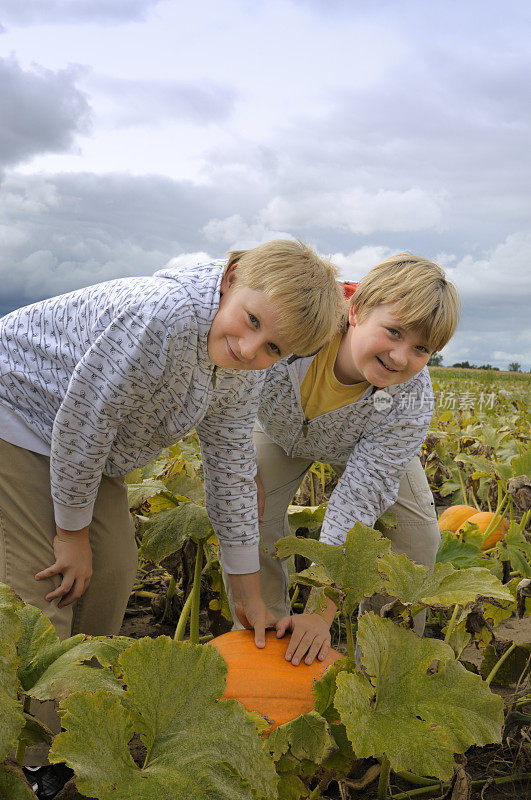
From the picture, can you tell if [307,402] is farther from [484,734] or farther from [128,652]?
[128,652]

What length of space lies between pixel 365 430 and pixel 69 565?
1074 millimetres

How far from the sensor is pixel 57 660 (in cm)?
107

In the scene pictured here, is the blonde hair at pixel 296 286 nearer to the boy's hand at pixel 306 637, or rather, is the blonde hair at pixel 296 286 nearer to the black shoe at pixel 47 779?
the boy's hand at pixel 306 637

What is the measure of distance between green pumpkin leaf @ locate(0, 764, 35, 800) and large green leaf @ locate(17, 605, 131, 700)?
10cm

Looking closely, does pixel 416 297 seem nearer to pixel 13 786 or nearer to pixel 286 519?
pixel 286 519

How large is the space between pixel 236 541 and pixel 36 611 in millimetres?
980

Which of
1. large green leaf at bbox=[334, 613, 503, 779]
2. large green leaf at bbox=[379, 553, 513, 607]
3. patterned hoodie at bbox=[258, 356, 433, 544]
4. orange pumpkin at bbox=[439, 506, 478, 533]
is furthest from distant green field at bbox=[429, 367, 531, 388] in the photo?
large green leaf at bbox=[334, 613, 503, 779]

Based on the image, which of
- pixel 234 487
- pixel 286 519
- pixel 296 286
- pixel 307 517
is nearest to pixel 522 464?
pixel 307 517

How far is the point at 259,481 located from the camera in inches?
107

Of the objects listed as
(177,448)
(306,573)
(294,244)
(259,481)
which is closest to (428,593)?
(306,573)

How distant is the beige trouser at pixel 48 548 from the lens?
186 centimetres

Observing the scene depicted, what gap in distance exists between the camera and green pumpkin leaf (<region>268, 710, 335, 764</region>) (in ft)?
3.90

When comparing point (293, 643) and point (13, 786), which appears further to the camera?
point (293, 643)

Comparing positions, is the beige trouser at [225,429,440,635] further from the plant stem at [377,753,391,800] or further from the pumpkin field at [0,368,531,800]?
the plant stem at [377,753,391,800]
